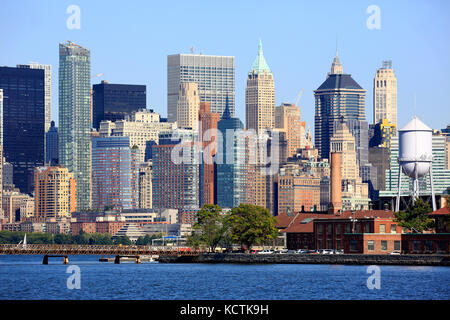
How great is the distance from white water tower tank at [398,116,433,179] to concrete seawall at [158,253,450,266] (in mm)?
28414

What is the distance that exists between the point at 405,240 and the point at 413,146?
2606 centimetres

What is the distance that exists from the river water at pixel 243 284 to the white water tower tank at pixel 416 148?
3878 cm

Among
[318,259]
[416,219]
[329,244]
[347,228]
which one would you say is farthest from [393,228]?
[329,244]

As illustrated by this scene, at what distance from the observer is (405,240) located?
503 feet

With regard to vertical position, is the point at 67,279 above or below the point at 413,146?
below

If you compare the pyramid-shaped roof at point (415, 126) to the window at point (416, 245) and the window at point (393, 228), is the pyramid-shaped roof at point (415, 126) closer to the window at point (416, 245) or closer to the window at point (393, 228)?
the window at point (393, 228)

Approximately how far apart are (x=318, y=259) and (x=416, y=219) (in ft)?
50.5

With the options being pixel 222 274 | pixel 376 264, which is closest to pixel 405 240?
pixel 376 264

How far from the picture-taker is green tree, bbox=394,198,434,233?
157 meters

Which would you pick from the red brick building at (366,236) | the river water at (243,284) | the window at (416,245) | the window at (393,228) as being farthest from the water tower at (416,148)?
the river water at (243,284)

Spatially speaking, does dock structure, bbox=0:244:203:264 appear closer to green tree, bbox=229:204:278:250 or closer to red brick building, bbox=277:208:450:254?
green tree, bbox=229:204:278:250

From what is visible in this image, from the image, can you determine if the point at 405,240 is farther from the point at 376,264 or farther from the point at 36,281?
the point at 36,281

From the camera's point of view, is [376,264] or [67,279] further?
[376,264]

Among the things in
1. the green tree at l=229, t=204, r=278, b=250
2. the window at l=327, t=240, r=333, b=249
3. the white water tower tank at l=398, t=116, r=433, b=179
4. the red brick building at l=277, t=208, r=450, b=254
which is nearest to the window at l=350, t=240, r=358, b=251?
the red brick building at l=277, t=208, r=450, b=254
